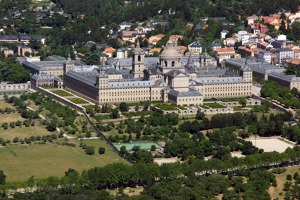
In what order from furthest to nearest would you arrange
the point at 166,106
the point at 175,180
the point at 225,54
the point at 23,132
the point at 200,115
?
the point at 225,54
the point at 166,106
the point at 200,115
the point at 23,132
the point at 175,180

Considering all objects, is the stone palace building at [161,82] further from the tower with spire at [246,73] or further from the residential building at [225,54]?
the residential building at [225,54]

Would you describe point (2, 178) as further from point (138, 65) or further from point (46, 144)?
Answer: point (138, 65)

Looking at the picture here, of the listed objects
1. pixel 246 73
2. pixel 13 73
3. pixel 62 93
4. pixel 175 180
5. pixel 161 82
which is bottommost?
pixel 175 180

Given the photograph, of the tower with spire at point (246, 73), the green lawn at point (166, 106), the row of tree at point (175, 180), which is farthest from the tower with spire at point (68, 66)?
the row of tree at point (175, 180)

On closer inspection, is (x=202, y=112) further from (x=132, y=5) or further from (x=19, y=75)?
(x=132, y=5)

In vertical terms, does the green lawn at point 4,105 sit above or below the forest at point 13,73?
below

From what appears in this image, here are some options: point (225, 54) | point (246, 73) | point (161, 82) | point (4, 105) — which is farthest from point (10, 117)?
point (225, 54)
